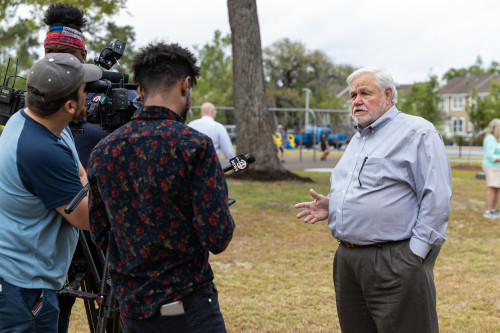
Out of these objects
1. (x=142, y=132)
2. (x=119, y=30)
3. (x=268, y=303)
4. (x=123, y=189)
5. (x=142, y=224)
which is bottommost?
(x=268, y=303)

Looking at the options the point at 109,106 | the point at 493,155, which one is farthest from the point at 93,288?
the point at 493,155

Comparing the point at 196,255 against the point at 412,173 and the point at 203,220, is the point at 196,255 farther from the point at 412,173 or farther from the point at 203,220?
the point at 412,173

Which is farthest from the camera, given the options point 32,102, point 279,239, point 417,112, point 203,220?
point 417,112

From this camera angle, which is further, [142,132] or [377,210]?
[377,210]

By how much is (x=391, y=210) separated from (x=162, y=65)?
150cm

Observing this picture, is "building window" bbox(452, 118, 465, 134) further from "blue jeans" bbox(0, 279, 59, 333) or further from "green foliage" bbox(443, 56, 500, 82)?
"blue jeans" bbox(0, 279, 59, 333)

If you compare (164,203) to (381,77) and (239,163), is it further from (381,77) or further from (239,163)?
(381,77)

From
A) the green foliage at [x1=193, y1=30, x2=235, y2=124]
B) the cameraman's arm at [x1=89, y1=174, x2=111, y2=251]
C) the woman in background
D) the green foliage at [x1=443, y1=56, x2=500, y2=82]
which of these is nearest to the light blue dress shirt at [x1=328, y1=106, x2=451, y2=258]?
the cameraman's arm at [x1=89, y1=174, x2=111, y2=251]

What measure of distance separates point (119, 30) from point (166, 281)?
3344cm

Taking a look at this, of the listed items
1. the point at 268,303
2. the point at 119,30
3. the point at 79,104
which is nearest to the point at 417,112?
the point at 119,30

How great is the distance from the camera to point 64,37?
11.1ft

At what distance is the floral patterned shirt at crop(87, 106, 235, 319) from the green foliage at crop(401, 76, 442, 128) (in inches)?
1171

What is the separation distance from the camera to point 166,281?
2.05m

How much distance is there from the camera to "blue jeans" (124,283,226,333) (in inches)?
82.1
